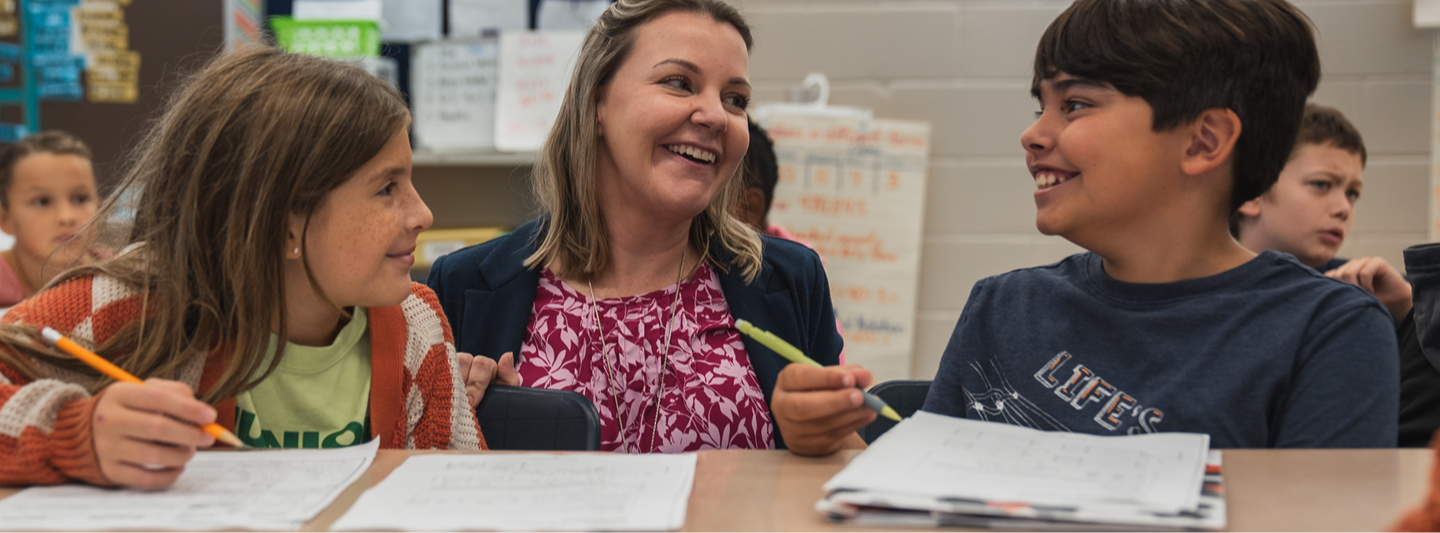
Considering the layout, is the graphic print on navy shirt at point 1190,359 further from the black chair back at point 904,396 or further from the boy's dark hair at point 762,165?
the boy's dark hair at point 762,165

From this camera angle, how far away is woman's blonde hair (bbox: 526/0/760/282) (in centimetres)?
149

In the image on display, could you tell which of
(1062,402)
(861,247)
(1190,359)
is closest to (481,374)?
(1062,402)

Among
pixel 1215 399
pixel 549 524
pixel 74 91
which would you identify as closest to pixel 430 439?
pixel 549 524

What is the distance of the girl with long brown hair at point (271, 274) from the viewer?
968 millimetres

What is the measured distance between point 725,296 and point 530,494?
811mm

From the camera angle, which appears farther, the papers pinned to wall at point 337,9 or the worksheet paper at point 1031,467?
the papers pinned to wall at point 337,9

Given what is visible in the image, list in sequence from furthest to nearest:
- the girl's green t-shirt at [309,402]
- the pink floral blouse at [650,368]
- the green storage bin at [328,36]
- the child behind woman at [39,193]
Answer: the green storage bin at [328,36]
the child behind woman at [39,193]
the pink floral blouse at [650,368]
the girl's green t-shirt at [309,402]

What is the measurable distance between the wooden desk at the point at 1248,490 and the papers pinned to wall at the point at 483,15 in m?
2.59

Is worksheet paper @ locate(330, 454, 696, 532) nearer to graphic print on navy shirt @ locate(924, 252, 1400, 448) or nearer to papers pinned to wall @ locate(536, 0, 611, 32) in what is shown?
graphic print on navy shirt @ locate(924, 252, 1400, 448)

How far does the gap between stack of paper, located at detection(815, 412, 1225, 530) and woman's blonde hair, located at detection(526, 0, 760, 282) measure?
743 mm

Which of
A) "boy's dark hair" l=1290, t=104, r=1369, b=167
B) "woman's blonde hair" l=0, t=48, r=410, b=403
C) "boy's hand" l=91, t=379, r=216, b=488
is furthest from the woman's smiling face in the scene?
"boy's dark hair" l=1290, t=104, r=1369, b=167

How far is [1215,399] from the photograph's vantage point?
0.97m

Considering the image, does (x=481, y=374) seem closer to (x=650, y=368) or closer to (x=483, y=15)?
(x=650, y=368)

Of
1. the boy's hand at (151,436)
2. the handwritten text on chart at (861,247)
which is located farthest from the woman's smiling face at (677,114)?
the handwritten text on chart at (861,247)
